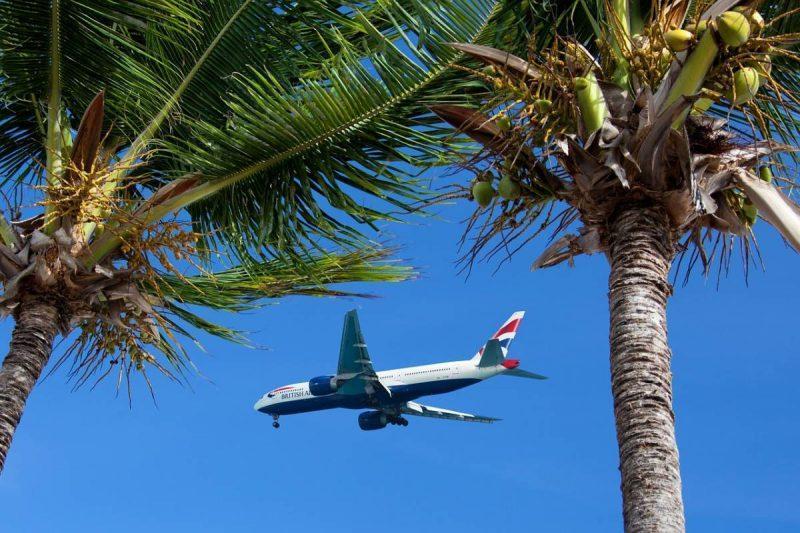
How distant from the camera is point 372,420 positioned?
191 feet

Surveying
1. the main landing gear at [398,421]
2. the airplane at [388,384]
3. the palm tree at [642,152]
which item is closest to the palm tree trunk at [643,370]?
the palm tree at [642,152]

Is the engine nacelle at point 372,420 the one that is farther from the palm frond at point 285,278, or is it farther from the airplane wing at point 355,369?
the palm frond at point 285,278

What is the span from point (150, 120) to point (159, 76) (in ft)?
1.15

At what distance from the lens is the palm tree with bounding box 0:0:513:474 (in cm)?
656

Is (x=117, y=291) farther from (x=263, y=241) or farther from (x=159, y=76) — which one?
(x=159, y=76)

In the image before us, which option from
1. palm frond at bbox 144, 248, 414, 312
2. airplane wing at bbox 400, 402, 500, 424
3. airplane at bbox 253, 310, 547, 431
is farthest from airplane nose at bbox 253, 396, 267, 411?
palm frond at bbox 144, 248, 414, 312

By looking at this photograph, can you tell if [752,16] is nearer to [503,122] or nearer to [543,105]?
[543,105]

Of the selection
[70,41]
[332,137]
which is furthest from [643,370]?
[70,41]

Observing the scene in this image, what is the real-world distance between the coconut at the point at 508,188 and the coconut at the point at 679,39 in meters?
1.01

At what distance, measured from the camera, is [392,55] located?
6535 millimetres

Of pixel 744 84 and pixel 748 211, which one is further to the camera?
pixel 748 211

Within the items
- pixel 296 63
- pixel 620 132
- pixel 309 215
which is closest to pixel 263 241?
pixel 309 215

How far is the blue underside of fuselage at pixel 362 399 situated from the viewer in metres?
52.9

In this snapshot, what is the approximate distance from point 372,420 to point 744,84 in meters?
54.6
